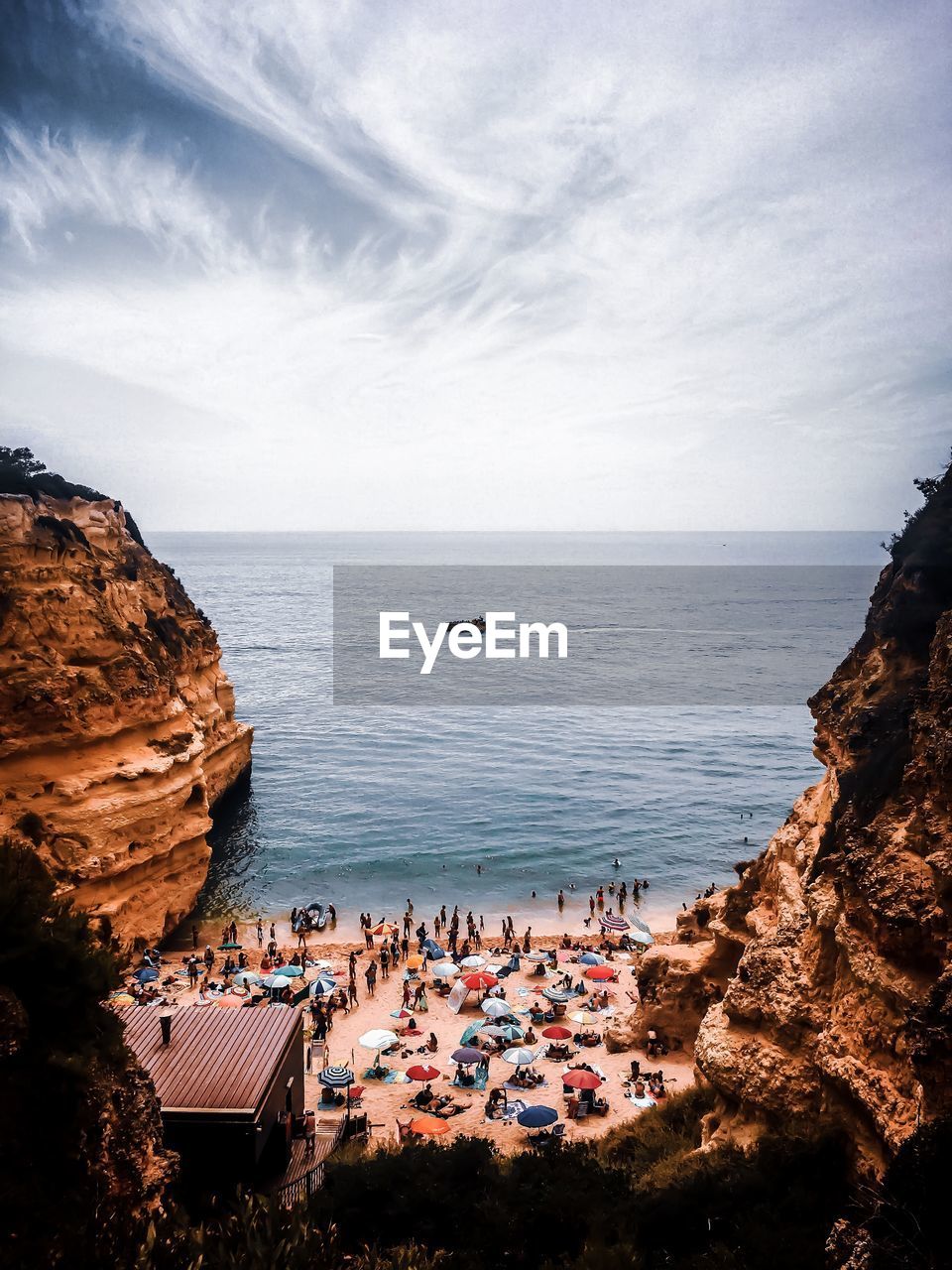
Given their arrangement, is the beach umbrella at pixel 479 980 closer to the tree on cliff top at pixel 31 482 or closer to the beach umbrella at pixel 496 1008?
the beach umbrella at pixel 496 1008

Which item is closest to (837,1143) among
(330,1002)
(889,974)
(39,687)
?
(889,974)

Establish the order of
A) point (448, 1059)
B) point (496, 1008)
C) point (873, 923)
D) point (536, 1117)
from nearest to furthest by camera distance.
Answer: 1. point (873, 923)
2. point (536, 1117)
3. point (448, 1059)
4. point (496, 1008)

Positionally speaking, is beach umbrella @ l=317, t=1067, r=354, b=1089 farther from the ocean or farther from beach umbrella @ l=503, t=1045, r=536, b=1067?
the ocean

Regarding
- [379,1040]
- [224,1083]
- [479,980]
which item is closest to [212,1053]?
[224,1083]

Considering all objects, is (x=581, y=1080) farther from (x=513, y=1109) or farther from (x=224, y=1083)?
(x=224, y=1083)

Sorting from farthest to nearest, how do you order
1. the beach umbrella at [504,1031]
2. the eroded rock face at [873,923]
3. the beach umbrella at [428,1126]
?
1. the beach umbrella at [504,1031]
2. the beach umbrella at [428,1126]
3. the eroded rock face at [873,923]
